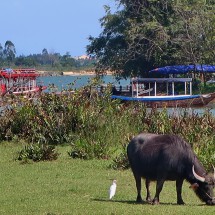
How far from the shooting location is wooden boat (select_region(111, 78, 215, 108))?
42.3 meters

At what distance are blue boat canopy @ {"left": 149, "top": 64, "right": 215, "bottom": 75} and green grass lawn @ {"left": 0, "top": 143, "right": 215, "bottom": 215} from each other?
30951 millimetres

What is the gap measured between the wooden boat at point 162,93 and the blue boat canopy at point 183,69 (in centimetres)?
80

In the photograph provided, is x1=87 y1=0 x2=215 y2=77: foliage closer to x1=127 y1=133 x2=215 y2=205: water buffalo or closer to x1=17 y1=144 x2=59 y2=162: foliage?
x1=17 y1=144 x2=59 y2=162: foliage

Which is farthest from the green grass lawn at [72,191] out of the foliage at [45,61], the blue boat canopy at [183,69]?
the foliage at [45,61]

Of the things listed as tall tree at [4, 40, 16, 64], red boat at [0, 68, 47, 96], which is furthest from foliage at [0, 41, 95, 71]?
red boat at [0, 68, 47, 96]

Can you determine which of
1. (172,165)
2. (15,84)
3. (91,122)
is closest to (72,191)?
(172,165)

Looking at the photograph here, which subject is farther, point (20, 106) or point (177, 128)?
point (20, 106)

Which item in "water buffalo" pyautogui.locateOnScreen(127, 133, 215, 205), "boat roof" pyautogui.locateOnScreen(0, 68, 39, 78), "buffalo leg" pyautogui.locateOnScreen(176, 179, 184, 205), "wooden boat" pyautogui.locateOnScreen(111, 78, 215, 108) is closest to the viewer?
"water buffalo" pyautogui.locateOnScreen(127, 133, 215, 205)

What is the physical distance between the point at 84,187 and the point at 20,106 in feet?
28.3

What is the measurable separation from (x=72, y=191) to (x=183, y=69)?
36651 millimetres

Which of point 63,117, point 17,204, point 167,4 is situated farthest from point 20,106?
point 167,4

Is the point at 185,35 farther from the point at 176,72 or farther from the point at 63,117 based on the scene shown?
the point at 63,117

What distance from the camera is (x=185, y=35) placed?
50094 millimetres

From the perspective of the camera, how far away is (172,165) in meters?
10.8
